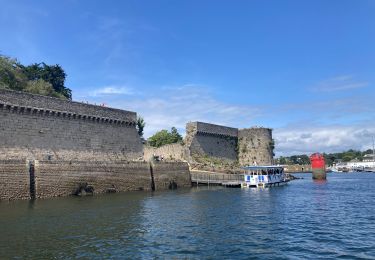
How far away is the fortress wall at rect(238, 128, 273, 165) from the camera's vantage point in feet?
196

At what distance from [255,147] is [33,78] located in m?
32.5

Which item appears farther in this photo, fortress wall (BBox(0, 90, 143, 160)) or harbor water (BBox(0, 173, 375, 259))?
fortress wall (BBox(0, 90, 143, 160))

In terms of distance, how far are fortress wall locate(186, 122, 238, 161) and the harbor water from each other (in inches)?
1032

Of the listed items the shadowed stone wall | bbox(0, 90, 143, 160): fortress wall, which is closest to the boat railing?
bbox(0, 90, 143, 160): fortress wall

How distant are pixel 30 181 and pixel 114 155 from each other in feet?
43.0

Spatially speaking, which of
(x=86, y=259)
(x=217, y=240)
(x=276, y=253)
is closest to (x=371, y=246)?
(x=276, y=253)

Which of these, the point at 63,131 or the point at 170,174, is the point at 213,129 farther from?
the point at 63,131

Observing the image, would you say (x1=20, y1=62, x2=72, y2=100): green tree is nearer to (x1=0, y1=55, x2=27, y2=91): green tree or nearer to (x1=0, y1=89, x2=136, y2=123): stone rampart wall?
(x1=0, y1=55, x2=27, y2=91): green tree

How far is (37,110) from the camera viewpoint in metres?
32.5

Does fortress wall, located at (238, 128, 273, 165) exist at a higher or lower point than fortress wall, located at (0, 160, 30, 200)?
higher

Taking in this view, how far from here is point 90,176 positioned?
105ft

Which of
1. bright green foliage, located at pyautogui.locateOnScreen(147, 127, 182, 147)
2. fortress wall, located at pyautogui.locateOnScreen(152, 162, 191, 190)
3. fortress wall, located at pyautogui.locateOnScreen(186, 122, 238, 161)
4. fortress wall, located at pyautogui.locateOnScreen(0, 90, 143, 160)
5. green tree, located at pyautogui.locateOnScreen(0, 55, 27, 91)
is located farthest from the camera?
bright green foliage, located at pyautogui.locateOnScreen(147, 127, 182, 147)

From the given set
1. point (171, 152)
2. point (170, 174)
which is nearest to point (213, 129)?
point (171, 152)

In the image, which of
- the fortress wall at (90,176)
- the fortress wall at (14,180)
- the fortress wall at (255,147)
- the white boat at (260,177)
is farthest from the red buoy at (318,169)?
the fortress wall at (14,180)
